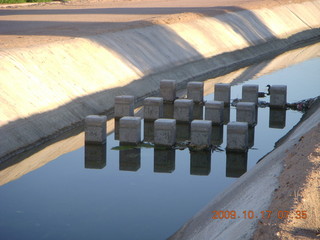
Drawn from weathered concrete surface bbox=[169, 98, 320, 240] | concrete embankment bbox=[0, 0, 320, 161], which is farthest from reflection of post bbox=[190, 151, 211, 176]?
concrete embankment bbox=[0, 0, 320, 161]

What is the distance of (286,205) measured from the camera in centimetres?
962

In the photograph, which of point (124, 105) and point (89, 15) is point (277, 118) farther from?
point (89, 15)

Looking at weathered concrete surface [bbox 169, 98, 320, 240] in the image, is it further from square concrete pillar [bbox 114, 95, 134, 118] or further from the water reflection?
square concrete pillar [bbox 114, 95, 134, 118]

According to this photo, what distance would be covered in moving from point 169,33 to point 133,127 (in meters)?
16.0

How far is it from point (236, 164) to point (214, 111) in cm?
365

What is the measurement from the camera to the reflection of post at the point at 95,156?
58.0ft

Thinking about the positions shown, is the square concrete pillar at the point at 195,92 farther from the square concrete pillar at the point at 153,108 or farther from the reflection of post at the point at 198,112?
the square concrete pillar at the point at 153,108

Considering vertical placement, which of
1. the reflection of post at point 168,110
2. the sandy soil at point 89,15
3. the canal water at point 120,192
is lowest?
the canal water at point 120,192

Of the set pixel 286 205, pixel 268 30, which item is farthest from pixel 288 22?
pixel 286 205

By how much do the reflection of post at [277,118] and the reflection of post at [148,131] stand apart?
3.45 meters

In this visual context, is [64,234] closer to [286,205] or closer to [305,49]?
[286,205]

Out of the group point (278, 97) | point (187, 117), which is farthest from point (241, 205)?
point (278, 97)
